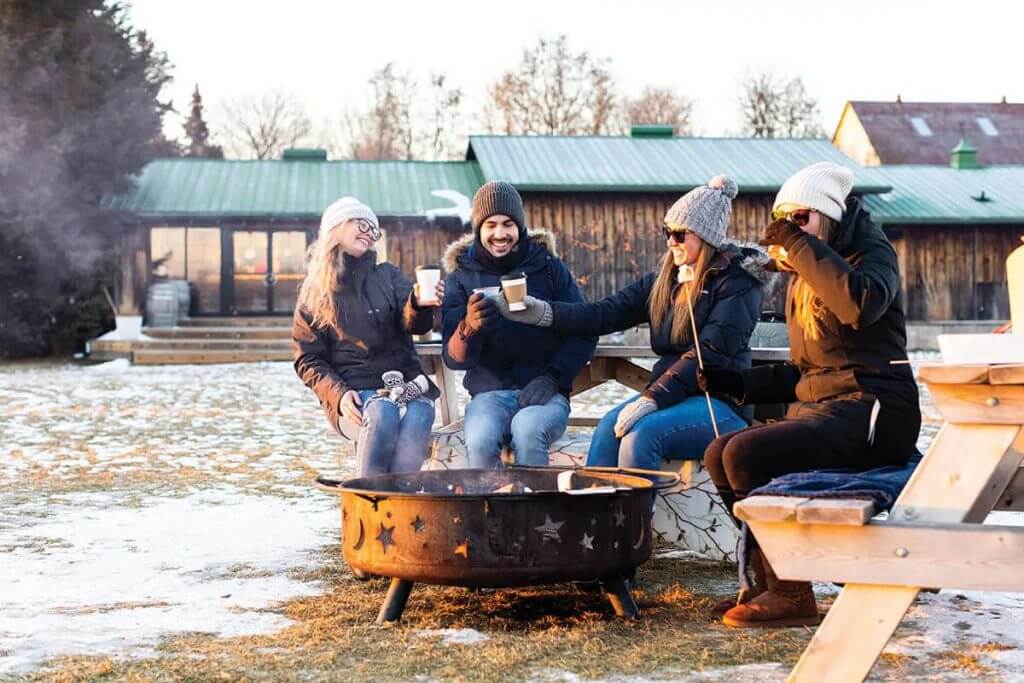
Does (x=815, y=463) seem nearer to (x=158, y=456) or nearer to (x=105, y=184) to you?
(x=158, y=456)

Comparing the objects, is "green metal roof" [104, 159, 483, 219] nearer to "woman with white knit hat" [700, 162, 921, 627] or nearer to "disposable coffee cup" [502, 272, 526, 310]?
"disposable coffee cup" [502, 272, 526, 310]

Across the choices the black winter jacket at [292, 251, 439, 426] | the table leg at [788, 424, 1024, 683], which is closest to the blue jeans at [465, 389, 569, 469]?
the black winter jacket at [292, 251, 439, 426]

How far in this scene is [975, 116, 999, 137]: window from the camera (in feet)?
163

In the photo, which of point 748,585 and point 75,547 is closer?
point 748,585

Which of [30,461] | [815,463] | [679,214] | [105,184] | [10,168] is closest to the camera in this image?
[815,463]

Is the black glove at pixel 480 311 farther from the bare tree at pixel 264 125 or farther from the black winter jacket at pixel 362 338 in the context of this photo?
the bare tree at pixel 264 125

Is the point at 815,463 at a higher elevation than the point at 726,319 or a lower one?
lower

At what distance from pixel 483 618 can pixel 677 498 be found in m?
1.34

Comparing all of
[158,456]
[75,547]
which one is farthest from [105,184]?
[75,547]

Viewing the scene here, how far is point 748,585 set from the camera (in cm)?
435

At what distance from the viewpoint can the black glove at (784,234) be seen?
402cm

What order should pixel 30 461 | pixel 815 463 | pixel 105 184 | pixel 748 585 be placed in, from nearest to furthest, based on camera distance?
1. pixel 815 463
2. pixel 748 585
3. pixel 30 461
4. pixel 105 184

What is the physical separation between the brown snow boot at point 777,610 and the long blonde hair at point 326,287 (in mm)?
2484

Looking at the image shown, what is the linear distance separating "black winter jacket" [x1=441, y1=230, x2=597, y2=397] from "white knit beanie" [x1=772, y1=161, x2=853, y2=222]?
1697mm
